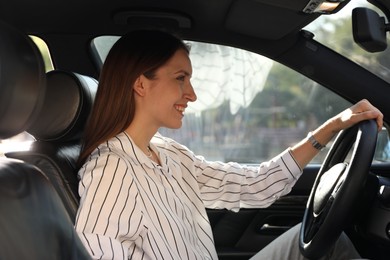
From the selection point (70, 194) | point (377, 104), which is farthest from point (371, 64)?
point (70, 194)

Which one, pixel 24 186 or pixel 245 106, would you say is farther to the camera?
pixel 245 106

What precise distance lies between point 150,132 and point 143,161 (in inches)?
4.4

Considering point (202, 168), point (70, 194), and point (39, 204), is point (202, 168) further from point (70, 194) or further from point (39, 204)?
point (39, 204)

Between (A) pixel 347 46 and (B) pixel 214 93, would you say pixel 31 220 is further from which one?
(B) pixel 214 93

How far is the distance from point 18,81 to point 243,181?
1.21m

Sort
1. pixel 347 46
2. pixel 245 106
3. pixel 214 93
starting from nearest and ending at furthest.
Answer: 1. pixel 347 46
2. pixel 214 93
3. pixel 245 106

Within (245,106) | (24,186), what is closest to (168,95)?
(24,186)

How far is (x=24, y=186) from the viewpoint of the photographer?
1.23 metres

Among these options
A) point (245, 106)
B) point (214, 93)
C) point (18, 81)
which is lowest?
point (245, 106)

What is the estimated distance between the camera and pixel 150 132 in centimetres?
195

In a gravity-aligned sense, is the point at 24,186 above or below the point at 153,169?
above

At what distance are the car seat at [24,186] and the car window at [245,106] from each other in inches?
49.5

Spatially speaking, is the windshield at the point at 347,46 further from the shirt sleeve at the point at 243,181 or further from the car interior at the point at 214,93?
the shirt sleeve at the point at 243,181

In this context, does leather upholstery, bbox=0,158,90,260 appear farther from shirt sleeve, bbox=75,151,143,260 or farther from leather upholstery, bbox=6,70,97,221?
leather upholstery, bbox=6,70,97,221
